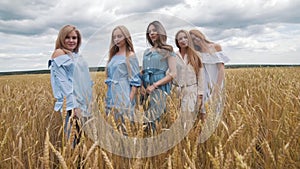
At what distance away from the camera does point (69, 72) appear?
2.30 m

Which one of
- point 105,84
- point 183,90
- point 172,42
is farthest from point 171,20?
point 105,84

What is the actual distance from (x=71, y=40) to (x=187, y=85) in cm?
116

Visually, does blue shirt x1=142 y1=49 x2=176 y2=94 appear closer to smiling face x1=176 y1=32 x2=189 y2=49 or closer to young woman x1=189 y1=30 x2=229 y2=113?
smiling face x1=176 y1=32 x2=189 y2=49

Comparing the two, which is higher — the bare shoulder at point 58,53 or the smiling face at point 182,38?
the smiling face at point 182,38

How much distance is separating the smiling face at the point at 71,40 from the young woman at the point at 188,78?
0.95 meters

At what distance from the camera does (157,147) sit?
1362mm

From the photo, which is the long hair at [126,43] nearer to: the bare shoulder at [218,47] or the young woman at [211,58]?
the young woman at [211,58]

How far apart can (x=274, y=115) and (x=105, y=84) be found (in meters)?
1.24

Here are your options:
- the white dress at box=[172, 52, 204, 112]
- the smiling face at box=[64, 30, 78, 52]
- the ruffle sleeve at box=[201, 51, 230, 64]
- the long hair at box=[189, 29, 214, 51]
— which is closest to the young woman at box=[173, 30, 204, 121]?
the white dress at box=[172, 52, 204, 112]

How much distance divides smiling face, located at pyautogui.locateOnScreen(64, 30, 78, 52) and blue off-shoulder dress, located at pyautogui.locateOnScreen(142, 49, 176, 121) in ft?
2.27

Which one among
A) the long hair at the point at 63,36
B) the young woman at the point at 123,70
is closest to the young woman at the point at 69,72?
the long hair at the point at 63,36

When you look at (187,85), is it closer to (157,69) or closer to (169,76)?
(169,76)

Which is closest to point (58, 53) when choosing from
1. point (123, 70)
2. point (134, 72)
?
point (123, 70)

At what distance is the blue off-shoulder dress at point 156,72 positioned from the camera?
6.09 feet
